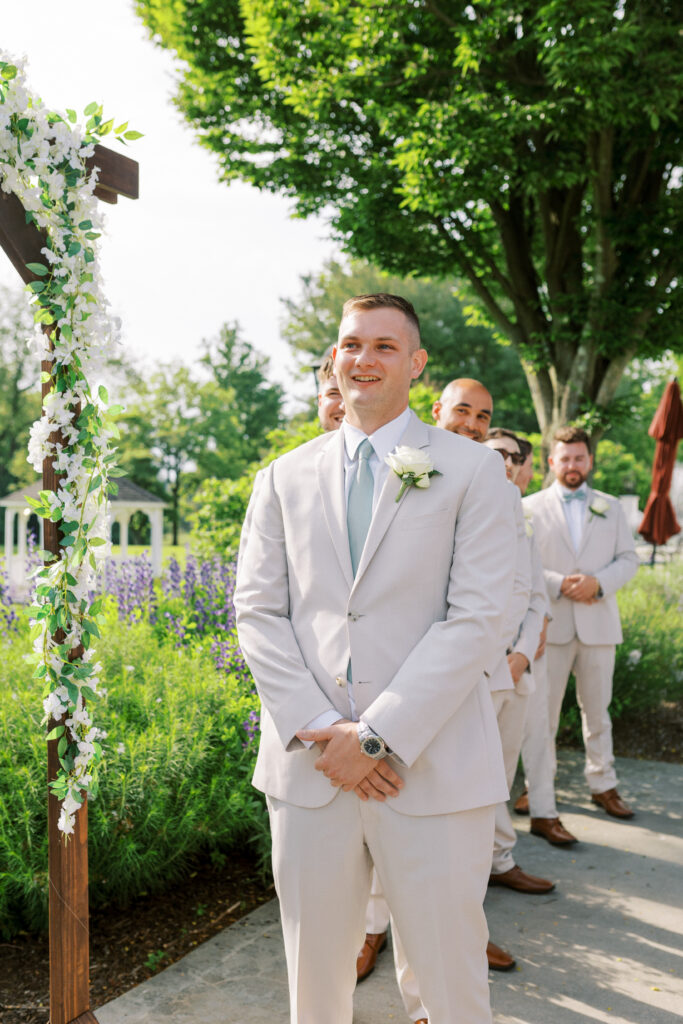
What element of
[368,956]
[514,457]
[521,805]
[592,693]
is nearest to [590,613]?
[592,693]

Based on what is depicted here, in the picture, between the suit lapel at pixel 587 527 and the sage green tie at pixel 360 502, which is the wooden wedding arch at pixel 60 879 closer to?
the sage green tie at pixel 360 502

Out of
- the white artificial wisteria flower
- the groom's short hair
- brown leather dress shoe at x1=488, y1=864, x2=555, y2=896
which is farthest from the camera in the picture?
brown leather dress shoe at x1=488, y1=864, x2=555, y2=896

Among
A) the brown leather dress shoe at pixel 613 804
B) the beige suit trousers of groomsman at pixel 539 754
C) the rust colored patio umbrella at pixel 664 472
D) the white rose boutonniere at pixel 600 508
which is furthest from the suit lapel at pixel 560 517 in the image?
the rust colored patio umbrella at pixel 664 472

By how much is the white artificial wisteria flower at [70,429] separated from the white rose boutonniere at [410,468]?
1277mm

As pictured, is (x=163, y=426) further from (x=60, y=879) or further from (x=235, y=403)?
(x=60, y=879)

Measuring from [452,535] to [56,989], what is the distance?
2.06m

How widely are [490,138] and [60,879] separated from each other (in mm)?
7865

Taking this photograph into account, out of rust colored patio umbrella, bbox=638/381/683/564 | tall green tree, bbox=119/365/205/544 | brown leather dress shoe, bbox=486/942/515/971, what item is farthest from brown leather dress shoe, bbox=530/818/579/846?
tall green tree, bbox=119/365/205/544

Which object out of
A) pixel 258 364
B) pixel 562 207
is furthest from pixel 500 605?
pixel 258 364

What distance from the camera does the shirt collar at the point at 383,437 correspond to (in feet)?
7.89

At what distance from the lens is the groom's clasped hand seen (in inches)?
83.1

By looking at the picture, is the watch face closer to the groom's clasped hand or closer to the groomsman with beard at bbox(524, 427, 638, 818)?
the groom's clasped hand

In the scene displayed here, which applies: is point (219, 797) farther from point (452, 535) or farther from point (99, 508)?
point (452, 535)

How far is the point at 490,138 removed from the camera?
8.38 metres
